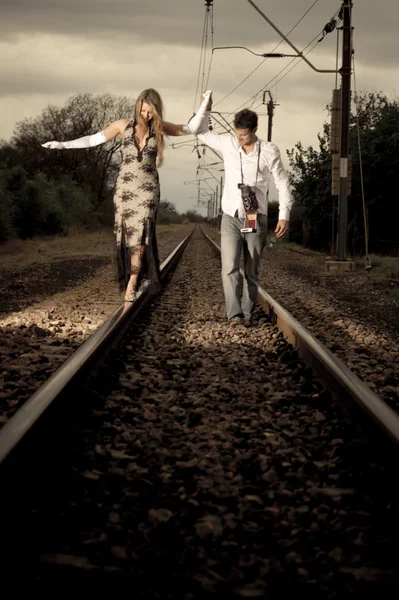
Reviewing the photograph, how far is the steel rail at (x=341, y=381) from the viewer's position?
334 cm

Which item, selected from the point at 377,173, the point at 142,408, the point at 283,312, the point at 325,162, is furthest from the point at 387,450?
the point at 325,162

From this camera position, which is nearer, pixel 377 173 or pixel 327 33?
pixel 327 33

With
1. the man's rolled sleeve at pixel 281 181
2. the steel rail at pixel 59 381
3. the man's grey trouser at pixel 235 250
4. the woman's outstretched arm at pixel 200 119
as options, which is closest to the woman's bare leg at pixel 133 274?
the steel rail at pixel 59 381

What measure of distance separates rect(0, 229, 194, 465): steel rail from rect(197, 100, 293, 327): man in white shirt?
108 centimetres

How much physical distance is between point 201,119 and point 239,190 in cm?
75

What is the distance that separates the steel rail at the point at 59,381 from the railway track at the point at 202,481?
0.6 inches

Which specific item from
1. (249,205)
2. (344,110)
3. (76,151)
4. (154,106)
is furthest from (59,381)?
(76,151)

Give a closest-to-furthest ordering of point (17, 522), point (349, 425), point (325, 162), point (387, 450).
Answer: point (17, 522) → point (387, 450) → point (349, 425) → point (325, 162)

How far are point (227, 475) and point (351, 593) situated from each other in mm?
987

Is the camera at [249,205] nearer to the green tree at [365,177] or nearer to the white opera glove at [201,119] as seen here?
the white opera glove at [201,119]

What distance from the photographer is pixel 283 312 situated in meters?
6.91

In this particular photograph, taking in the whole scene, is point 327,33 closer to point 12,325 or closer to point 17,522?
point 12,325

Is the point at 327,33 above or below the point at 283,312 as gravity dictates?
above

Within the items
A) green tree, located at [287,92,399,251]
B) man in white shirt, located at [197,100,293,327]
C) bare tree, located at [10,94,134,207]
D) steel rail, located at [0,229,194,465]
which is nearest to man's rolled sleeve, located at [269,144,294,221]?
man in white shirt, located at [197,100,293,327]
